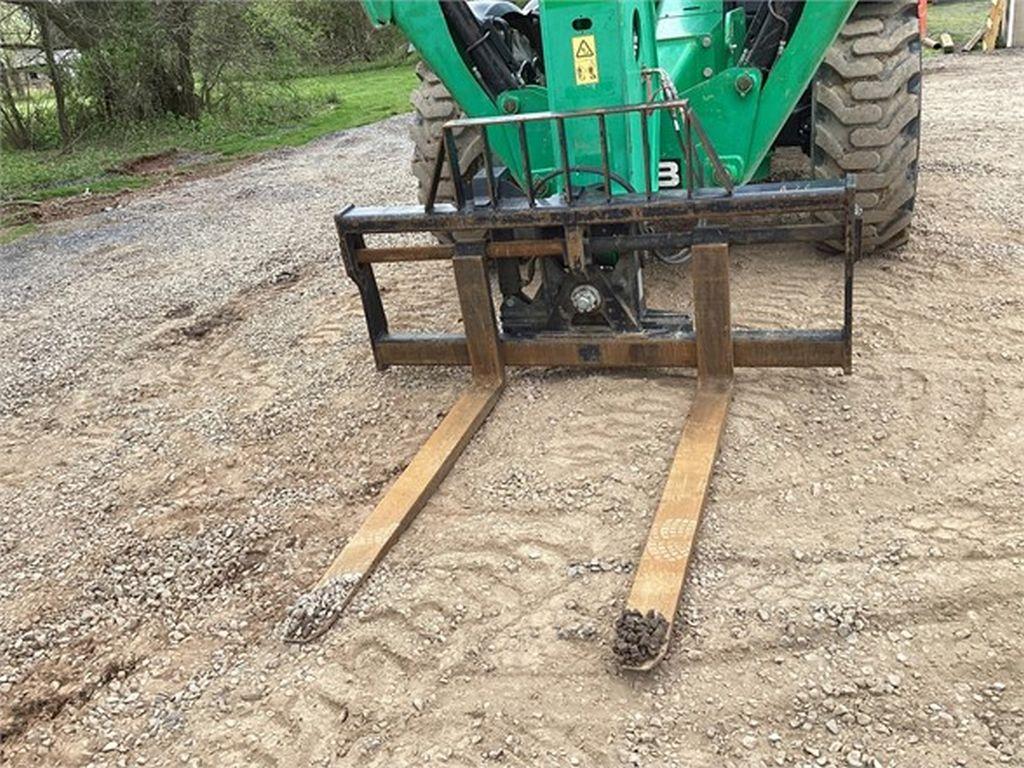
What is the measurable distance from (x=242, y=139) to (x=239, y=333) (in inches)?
398

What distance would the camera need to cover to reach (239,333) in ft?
18.6

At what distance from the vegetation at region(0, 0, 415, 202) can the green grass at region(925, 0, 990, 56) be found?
30.9ft

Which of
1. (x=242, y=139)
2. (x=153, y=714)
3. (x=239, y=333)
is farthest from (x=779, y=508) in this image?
(x=242, y=139)

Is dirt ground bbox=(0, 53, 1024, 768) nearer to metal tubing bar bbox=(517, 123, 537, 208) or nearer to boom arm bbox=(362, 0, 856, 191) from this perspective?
metal tubing bar bbox=(517, 123, 537, 208)

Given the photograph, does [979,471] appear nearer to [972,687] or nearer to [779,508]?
[779,508]

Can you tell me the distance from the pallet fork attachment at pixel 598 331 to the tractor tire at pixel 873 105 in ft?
4.24

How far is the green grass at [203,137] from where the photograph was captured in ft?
39.6

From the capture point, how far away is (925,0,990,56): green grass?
646 inches

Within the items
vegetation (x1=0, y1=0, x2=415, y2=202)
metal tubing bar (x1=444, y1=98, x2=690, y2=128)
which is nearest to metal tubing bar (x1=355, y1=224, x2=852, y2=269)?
metal tubing bar (x1=444, y1=98, x2=690, y2=128)

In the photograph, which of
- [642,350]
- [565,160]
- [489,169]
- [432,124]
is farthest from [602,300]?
[432,124]

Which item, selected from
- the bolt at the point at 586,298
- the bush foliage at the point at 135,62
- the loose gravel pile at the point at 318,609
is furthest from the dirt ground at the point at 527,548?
the bush foliage at the point at 135,62

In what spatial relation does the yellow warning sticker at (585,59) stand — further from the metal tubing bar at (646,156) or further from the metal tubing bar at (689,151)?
the metal tubing bar at (689,151)

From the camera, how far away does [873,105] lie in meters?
4.91

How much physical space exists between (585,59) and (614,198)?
1.75ft
